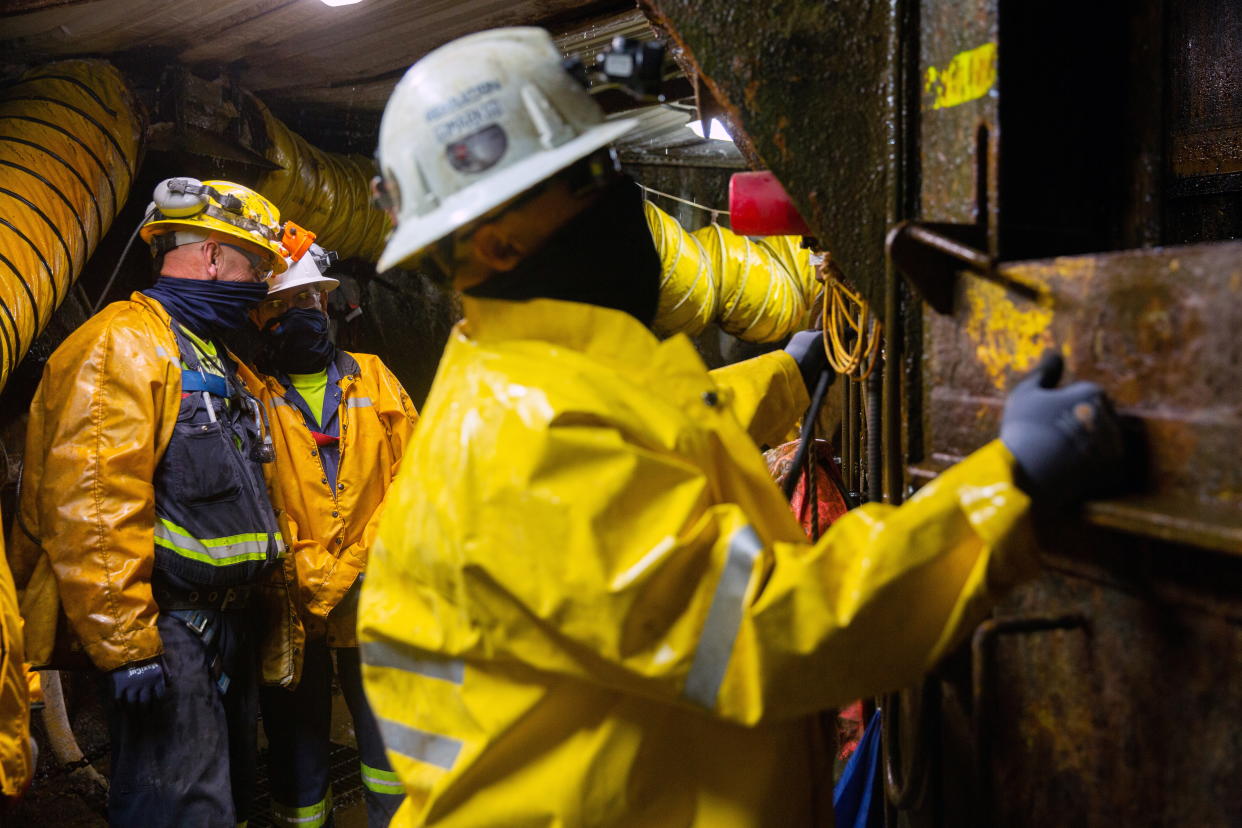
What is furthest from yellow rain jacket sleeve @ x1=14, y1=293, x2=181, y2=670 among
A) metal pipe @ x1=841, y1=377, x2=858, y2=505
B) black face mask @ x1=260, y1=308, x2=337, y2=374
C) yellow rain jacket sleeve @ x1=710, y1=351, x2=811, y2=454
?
metal pipe @ x1=841, y1=377, x2=858, y2=505

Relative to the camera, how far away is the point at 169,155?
4.27 meters

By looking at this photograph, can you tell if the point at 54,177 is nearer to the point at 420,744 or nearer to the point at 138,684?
the point at 138,684

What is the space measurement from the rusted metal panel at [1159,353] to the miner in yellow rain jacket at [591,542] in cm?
7

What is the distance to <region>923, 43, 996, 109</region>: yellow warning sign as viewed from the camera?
1.26 metres

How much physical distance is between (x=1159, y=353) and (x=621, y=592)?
70cm

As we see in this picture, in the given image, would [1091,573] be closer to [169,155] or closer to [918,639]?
[918,639]

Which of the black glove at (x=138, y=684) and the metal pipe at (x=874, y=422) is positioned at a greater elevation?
the metal pipe at (x=874, y=422)

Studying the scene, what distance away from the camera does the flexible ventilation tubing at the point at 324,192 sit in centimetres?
457

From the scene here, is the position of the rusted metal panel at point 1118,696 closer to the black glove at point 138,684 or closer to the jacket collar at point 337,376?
the black glove at point 138,684

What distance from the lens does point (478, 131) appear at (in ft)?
4.42

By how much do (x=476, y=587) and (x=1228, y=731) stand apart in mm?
931

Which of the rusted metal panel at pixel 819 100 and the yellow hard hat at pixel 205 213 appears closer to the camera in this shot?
the rusted metal panel at pixel 819 100

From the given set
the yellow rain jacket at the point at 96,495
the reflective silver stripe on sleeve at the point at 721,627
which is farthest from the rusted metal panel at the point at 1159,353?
the yellow rain jacket at the point at 96,495

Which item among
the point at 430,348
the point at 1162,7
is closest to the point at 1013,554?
the point at 1162,7
